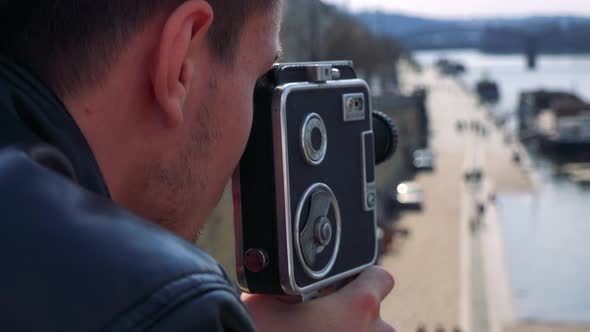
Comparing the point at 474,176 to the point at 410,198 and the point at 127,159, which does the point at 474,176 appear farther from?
the point at 127,159

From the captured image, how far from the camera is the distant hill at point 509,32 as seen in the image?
36009 mm

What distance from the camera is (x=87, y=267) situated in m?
0.25

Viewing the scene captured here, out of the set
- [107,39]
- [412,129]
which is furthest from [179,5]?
[412,129]

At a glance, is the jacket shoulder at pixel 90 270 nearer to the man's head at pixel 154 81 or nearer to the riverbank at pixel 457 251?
the man's head at pixel 154 81

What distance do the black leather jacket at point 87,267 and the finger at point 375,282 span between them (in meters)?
0.25

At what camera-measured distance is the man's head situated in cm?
35

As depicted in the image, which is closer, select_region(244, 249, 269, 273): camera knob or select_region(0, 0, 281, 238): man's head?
select_region(0, 0, 281, 238): man's head

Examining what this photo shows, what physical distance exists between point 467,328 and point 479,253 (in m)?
3.37

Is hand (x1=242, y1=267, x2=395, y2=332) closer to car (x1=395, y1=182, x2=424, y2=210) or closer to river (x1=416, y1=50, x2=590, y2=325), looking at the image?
river (x1=416, y1=50, x2=590, y2=325)

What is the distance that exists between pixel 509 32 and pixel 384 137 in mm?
38280

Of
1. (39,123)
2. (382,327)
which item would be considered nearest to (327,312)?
(382,327)

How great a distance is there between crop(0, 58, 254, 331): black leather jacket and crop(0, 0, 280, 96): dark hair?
A: 63 mm

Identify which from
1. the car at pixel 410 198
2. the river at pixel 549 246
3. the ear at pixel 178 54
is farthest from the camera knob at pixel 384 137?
the car at pixel 410 198

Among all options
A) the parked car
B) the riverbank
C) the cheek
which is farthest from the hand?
the parked car
